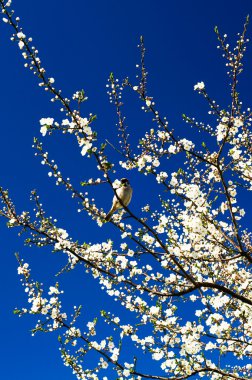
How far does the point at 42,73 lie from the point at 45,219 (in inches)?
84.8

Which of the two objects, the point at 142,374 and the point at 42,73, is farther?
the point at 142,374

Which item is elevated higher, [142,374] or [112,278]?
[112,278]

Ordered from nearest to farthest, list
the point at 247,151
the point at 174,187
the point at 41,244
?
the point at 41,244, the point at 174,187, the point at 247,151

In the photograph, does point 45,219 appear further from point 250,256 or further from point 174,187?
point 250,256

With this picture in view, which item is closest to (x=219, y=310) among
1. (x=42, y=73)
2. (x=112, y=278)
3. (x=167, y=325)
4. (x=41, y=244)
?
(x=167, y=325)

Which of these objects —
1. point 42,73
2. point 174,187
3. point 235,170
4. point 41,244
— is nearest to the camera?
point 42,73

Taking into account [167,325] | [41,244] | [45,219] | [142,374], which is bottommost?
[142,374]

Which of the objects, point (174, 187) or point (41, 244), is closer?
point (41, 244)

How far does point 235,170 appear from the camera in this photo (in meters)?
6.88

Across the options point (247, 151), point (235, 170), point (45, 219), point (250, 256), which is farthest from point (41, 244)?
point (247, 151)

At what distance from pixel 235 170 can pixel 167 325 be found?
303 cm

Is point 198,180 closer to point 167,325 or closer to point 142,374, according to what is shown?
point 167,325

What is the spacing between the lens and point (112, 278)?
5.82m

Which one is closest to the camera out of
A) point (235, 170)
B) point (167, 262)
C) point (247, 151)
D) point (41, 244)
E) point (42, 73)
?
point (42, 73)
